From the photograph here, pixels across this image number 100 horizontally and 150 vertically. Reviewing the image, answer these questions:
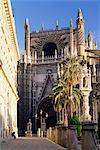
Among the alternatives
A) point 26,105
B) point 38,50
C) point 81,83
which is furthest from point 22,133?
point 81,83

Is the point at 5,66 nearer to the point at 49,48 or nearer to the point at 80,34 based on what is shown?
the point at 80,34

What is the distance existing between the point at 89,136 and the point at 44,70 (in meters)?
67.8

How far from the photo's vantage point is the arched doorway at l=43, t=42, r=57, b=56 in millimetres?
83875

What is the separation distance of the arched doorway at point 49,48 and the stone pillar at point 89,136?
240 feet

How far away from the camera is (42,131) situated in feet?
213

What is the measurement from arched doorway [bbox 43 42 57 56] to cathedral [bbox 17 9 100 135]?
104 cm

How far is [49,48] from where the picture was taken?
84.9 metres

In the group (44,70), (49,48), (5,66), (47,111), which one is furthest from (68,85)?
(49,48)

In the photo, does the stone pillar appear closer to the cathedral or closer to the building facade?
the building facade

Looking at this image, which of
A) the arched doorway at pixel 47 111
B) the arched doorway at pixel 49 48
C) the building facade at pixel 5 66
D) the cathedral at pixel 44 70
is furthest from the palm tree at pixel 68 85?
the arched doorway at pixel 49 48

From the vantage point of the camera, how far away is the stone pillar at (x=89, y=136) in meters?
10.5

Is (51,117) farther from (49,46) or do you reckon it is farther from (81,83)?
(81,83)

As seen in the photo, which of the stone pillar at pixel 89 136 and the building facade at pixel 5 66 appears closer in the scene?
the stone pillar at pixel 89 136

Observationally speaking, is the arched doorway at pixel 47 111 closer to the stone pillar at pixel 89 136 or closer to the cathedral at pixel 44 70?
the cathedral at pixel 44 70
